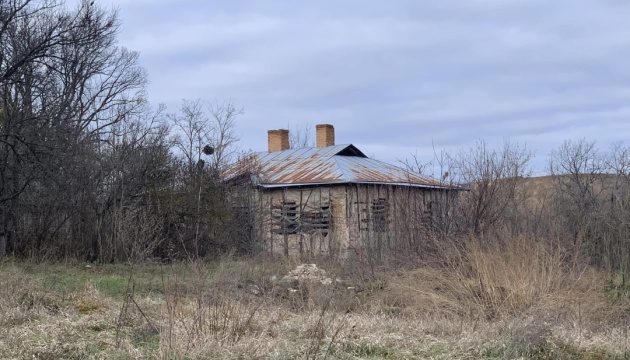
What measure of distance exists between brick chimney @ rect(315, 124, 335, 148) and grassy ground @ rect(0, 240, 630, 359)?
71.5ft

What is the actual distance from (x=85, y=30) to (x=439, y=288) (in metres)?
13.2

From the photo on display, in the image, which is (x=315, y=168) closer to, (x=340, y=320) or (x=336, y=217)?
(x=336, y=217)

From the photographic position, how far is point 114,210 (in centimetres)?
2189

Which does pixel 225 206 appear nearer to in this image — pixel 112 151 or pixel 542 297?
pixel 112 151

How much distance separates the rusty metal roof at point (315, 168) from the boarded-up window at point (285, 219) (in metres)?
0.89

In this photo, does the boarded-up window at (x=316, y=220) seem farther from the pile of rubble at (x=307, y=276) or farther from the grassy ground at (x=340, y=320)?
the grassy ground at (x=340, y=320)

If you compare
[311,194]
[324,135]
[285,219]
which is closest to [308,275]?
[285,219]

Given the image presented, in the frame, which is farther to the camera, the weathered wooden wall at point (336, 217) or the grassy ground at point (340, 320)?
the weathered wooden wall at point (336, 217)

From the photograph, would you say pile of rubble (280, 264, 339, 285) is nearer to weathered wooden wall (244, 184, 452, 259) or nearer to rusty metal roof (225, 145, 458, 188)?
weathered wooden wall (244, 184, 452, 259)

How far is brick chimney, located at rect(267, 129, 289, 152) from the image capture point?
35719 millimetres

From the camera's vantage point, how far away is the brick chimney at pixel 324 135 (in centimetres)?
3494

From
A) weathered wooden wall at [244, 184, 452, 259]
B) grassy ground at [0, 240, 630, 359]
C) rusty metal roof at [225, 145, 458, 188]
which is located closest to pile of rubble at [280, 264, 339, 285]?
grassy ground at [0, 240, 630, 359]

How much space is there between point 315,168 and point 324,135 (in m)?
5.84

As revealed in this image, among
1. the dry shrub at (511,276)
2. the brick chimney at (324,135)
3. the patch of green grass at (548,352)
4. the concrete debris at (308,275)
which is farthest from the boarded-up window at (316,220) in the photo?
the patch of green grass at (548,352)
